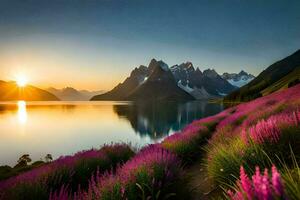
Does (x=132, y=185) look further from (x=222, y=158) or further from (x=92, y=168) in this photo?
(x=92, y=168)

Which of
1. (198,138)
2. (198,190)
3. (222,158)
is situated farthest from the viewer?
→ (198,138)

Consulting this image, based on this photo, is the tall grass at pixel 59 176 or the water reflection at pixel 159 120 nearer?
the tall grass at pixel 59 176

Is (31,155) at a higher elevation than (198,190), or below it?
below

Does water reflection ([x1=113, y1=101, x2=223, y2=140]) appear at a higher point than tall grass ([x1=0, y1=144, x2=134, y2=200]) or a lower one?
lower

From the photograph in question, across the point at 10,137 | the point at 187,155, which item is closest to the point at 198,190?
the point at 187,155

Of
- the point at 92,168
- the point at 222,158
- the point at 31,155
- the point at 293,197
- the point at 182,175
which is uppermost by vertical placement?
the point at 293,197

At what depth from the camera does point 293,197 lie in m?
2.49

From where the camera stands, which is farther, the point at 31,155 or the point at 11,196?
the point at 31,155

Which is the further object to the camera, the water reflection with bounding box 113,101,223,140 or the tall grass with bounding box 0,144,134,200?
the water reflection with bounding box 113,101,223,140

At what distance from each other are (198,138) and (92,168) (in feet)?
23.1

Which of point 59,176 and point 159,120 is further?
point 159,120

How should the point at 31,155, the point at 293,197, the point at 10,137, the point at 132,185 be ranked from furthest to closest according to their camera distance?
the point at 10,137, the point at 31,155, the point at 132,185, the point at 293,197

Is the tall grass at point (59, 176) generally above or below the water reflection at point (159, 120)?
above

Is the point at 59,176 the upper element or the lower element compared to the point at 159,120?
upper
